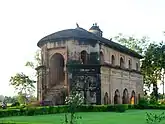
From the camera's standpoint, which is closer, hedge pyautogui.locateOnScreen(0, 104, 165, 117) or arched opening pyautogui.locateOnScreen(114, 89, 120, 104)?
hedge pyautogui.locateOnScreen(0, 104, 165, 117)

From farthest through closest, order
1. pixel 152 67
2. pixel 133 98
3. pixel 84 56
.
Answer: pixel 152 67
pixel 133 98
pixel 84 56

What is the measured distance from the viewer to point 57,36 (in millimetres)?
37906

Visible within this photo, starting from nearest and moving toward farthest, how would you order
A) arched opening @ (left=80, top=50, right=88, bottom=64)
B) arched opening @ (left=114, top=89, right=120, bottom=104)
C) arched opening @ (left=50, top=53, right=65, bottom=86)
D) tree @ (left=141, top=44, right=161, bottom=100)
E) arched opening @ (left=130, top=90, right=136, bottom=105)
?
1. arched opening @ (left=80, top=50, right=88, bottom=64)
2. arched opening @ (left=50, top=53, right=65, bottom=86)
3. arched opening @ (left=114, top=89, right=120, bottom=104)
4. arched opening @ (left=130, top=90, right=136, bottom=105)
5. tree @ (left=141, top=44, right=161, bottom=100)

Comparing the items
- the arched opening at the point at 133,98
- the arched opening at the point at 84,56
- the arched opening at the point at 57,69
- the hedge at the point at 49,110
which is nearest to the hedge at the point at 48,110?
the hedge at the point at 49,110

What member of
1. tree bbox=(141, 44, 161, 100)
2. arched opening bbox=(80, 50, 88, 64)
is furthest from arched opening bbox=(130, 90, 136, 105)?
arched opening bbox=(80, 50, 88, 64)

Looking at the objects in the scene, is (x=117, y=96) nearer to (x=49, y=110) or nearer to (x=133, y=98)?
(x=133, y=98)

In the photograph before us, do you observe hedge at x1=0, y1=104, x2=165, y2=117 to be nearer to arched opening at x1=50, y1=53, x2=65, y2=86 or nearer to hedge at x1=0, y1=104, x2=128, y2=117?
hedge at x1=0, y1=104, x2=128, y2=117

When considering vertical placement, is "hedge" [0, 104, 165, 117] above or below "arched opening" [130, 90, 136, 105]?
below

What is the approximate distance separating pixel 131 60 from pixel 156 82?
13.3 m

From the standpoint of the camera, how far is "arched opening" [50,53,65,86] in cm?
3928

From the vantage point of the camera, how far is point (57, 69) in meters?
40.0

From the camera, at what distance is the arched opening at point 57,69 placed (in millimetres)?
39281

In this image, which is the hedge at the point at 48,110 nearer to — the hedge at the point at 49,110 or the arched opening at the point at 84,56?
the hedge at the point at 49,110

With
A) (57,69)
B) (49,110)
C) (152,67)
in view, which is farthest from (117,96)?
(152,67)
